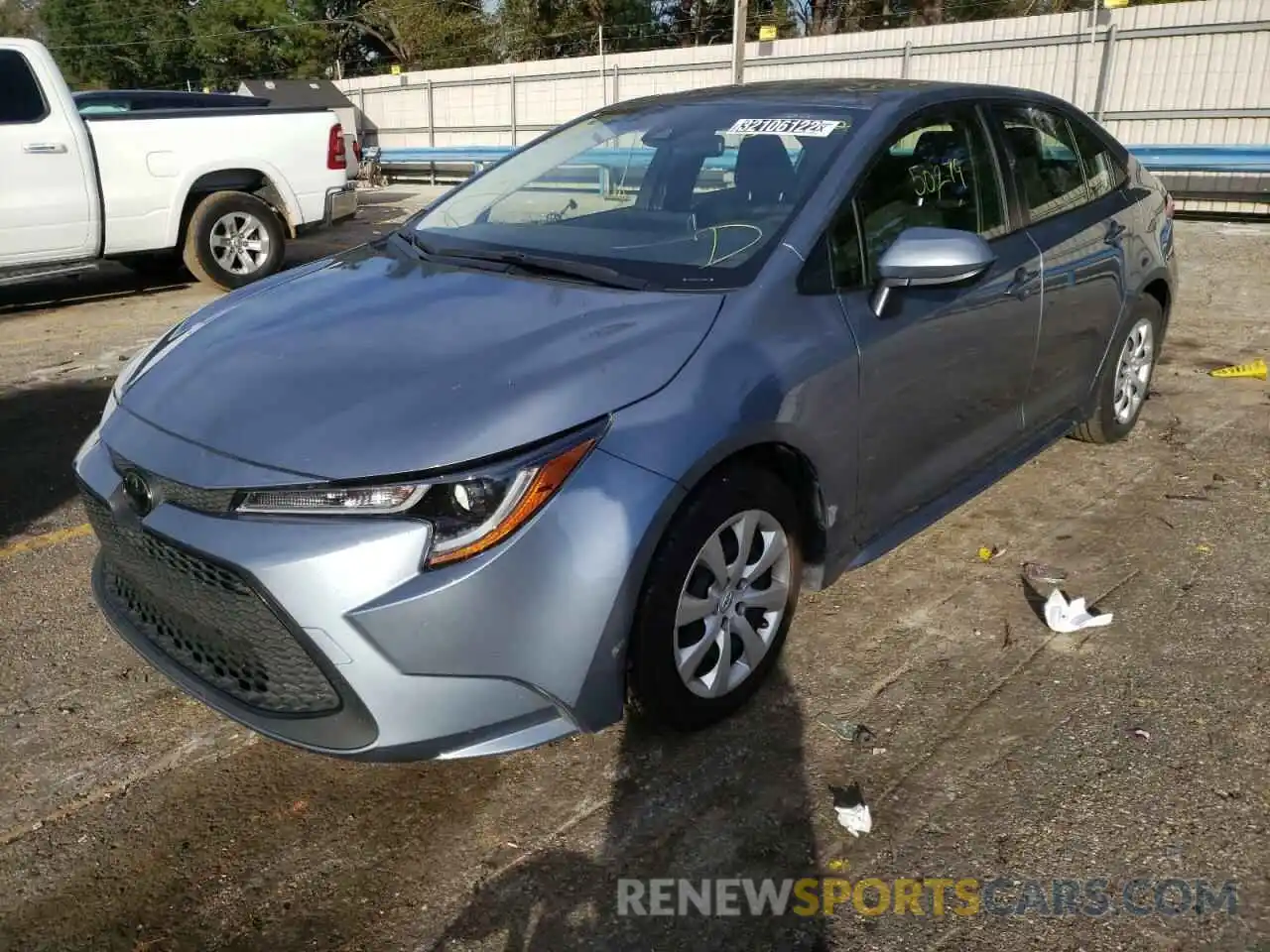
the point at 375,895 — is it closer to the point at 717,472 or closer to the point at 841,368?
the point at 717,472

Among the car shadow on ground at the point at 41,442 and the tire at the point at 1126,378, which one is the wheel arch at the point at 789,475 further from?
the car shadow on ground at the point at 41,442

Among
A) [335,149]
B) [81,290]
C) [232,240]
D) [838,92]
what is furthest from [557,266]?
[81,290]

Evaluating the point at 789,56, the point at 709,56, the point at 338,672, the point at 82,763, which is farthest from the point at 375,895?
the point at 709,56

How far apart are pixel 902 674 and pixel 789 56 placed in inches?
614

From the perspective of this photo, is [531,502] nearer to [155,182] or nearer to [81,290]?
[155,182]

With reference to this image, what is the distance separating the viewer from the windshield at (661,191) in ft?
9.96

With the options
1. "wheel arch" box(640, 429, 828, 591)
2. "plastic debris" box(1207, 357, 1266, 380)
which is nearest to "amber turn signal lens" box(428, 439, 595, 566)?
"wheel arch" box(640, 429, 828, 591)

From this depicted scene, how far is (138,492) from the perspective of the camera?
2.44 m

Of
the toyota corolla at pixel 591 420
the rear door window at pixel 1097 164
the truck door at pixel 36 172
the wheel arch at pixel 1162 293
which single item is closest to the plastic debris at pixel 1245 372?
the wheel arch at pixel 1162 293

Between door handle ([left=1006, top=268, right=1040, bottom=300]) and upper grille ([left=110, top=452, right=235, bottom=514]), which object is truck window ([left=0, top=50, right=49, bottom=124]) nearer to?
upper grille ([left=110, top=452, right=235, bottom=514])

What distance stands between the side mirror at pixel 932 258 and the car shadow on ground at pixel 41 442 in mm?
3563

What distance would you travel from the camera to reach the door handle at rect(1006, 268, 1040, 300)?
142 inches

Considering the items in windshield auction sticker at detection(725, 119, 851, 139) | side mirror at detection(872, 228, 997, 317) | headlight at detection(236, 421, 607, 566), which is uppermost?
windshield auction sticker at detection(725, 119, 851, 139)

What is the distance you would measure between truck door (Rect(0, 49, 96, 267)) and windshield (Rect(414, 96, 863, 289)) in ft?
17.5
